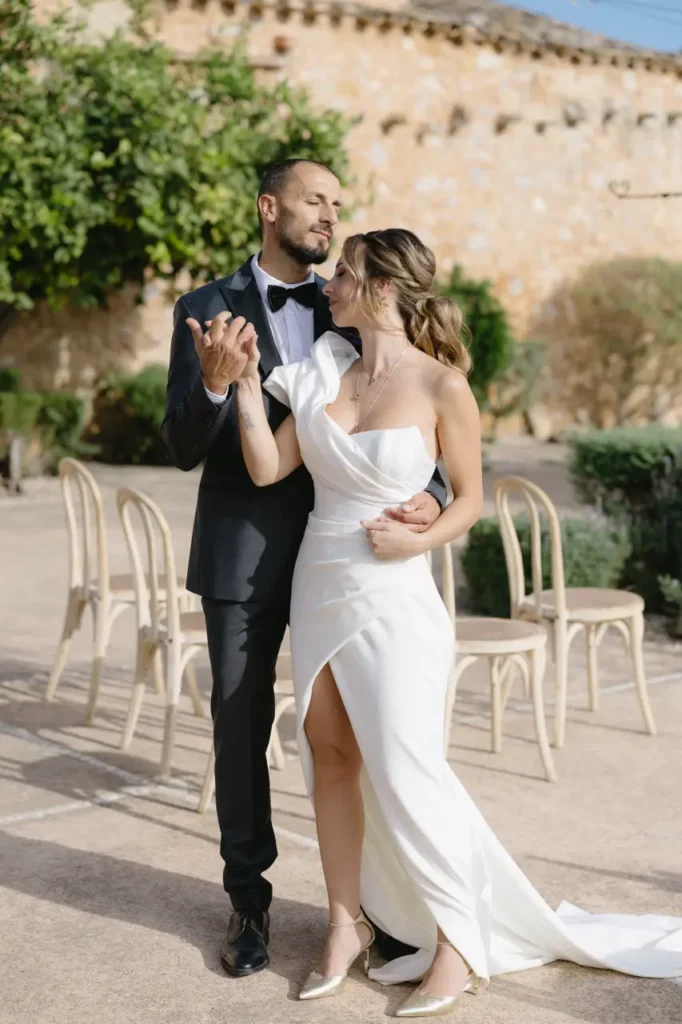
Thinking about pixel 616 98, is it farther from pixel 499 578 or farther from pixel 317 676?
pixel 317 676

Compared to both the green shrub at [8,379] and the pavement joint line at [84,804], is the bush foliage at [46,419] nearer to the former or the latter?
the green shrub at [8,379]

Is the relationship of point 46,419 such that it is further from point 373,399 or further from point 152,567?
point 373,399

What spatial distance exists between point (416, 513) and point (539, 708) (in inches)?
67.8

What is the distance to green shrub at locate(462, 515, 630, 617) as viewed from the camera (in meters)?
6.69

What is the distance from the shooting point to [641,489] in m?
7.27

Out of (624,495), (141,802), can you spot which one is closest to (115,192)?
(624,495)

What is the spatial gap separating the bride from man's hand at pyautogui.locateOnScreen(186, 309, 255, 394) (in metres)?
0.03

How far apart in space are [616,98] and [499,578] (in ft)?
45.4

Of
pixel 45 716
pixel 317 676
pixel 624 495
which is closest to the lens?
pixel 317 676

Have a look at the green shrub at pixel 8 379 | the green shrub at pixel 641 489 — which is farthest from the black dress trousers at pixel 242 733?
the green shrub at pixel 8 379

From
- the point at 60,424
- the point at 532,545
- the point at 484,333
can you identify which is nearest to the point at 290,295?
the point at 532,545

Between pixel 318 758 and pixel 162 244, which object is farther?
pixel 162 244

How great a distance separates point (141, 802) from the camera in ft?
13.8

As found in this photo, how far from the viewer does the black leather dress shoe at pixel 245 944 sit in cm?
299
